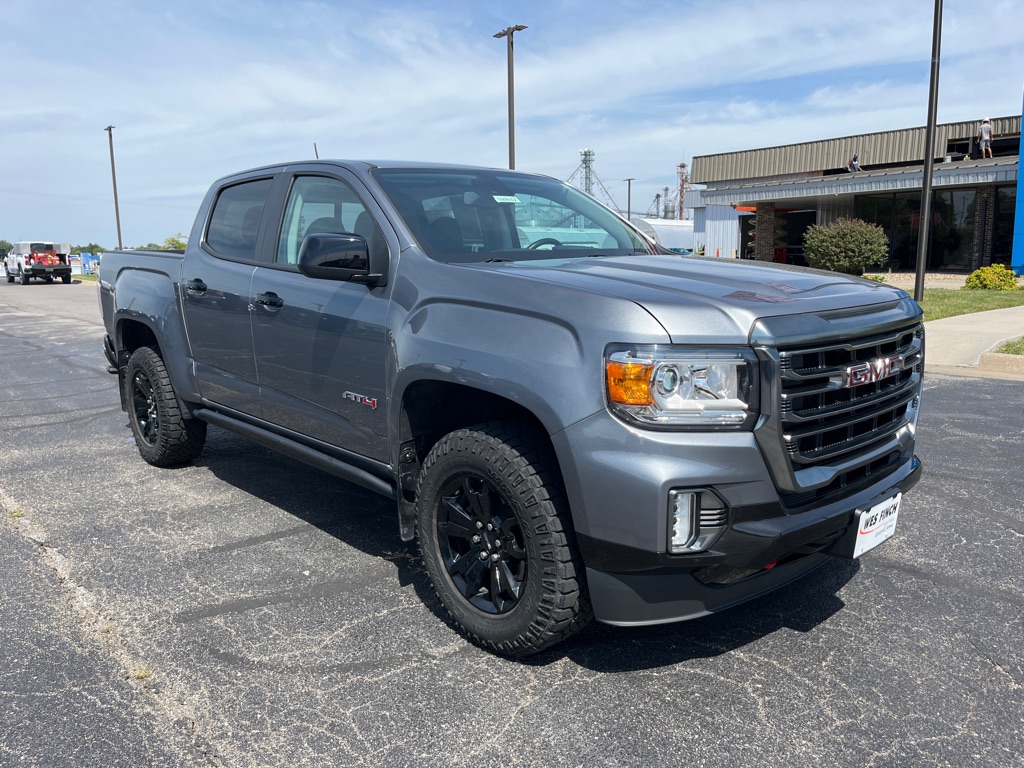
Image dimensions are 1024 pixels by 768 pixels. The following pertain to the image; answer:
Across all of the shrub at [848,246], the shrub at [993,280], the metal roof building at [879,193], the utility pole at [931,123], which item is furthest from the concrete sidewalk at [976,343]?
the metal roof building at [879,193]

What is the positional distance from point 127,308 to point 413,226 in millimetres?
2959

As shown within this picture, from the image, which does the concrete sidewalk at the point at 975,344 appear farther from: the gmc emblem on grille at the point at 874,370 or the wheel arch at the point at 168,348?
the wheel arch at the point at 168,348

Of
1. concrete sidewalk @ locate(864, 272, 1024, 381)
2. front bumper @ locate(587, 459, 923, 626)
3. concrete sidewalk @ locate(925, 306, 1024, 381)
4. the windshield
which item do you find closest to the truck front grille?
front bumper @ locate(587, 459, 923, 626)

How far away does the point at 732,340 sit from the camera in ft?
8.50

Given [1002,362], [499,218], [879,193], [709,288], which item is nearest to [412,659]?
[709,288]

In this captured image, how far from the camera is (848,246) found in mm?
22953

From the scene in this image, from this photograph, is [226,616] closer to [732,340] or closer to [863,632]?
[732,340]

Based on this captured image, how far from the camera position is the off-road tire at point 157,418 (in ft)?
17.5

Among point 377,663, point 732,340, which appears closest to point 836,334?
point 732,340

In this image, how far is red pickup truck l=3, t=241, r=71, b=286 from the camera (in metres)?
41.4

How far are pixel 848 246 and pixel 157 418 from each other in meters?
21.3

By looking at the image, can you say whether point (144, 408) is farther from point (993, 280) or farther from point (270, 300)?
point (993, 280)

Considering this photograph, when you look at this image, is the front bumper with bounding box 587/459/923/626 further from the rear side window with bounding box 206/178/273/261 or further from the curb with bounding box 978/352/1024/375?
the curb with bounding box 978/352/1024/375

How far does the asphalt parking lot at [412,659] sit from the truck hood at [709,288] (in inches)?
49.9
